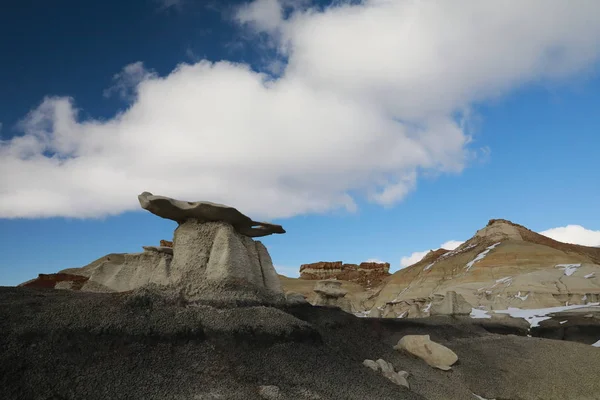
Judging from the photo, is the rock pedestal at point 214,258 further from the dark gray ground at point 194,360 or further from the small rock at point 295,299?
the dark gray ground at point 194,360

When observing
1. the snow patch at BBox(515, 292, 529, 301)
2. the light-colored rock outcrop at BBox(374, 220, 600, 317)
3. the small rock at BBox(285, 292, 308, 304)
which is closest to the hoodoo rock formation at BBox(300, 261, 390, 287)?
the light-colored rock outcrop at BBox(374, 220, 600, 317)

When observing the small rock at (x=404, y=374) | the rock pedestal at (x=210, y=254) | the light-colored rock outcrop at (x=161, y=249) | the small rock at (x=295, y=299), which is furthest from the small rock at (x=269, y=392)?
the light-colored rock outcrop at (x=161, y=249)

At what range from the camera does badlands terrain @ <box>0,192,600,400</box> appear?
15.6ft

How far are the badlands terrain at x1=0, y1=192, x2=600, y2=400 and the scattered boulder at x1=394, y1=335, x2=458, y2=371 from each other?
3 cm

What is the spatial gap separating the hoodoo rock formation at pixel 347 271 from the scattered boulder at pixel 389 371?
80.2 metres

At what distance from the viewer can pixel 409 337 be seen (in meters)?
9.98

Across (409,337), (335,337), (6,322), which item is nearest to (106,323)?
(6,322)

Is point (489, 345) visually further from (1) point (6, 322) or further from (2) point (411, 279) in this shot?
(2) point (411, 279)

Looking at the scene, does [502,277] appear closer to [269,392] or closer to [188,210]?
[188,210]

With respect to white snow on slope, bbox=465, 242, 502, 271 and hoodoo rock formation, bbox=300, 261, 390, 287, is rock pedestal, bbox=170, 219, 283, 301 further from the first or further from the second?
hoodoo rock formation, bbox=300, 261, 390, 287

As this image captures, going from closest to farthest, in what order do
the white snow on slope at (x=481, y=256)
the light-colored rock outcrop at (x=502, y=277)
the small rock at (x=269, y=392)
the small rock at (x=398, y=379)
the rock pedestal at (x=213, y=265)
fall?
the small rock at (x=269, y=392) < the small rock at (x=398, y=379) < the rock pedestal at (x=213, y=265) < the light-colored rock outcrop at (x=502, y=277) < the white snow on slope at (x=481, y=256)

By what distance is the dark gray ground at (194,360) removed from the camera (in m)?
4.53

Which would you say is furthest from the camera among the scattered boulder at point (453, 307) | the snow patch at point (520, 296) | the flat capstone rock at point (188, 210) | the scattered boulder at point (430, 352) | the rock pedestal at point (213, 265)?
the snow patch at point (520, 296)

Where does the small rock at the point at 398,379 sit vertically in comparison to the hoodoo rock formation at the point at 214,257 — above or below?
below
